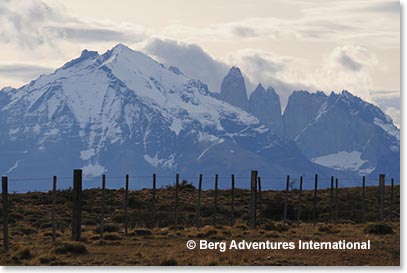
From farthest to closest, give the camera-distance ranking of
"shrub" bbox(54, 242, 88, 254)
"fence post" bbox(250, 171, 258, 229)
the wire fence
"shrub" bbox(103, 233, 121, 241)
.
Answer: the wire fence → "fence post" bbox(250, 171, 258, 229) → "shrub" bbox(103, 233, 121, 241) → "shrub" bbox(54, 242, 88, 254)

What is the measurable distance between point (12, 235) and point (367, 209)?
18308 millimetres

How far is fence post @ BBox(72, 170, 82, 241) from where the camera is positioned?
28312 mm

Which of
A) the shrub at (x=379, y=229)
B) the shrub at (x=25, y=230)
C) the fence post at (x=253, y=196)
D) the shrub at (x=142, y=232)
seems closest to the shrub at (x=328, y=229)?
the shrub at (x=379, y=229)

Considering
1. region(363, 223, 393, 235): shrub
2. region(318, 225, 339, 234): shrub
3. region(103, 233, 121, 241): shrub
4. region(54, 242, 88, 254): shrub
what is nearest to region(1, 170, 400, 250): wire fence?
region(103, 233, 121, 241): shrub

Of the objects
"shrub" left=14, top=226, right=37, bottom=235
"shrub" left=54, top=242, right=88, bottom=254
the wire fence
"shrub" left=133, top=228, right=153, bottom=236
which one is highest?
the wire fence

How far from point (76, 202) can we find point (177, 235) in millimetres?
3797

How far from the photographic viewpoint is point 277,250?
25.8 meters

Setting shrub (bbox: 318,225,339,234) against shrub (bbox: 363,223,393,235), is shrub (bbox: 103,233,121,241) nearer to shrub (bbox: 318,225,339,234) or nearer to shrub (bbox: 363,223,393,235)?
shrub (bbox: 318,225,339,234)

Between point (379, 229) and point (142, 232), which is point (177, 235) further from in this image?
point (379, 229)

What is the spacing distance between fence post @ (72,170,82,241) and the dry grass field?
1.64 feet

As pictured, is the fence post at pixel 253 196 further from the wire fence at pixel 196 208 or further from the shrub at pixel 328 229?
the shrub at pixel 328 229

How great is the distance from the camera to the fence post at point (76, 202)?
92.9ft

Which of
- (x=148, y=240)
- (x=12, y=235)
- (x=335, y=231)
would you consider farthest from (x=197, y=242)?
(x=12, y=235)

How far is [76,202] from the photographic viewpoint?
93.1ft
